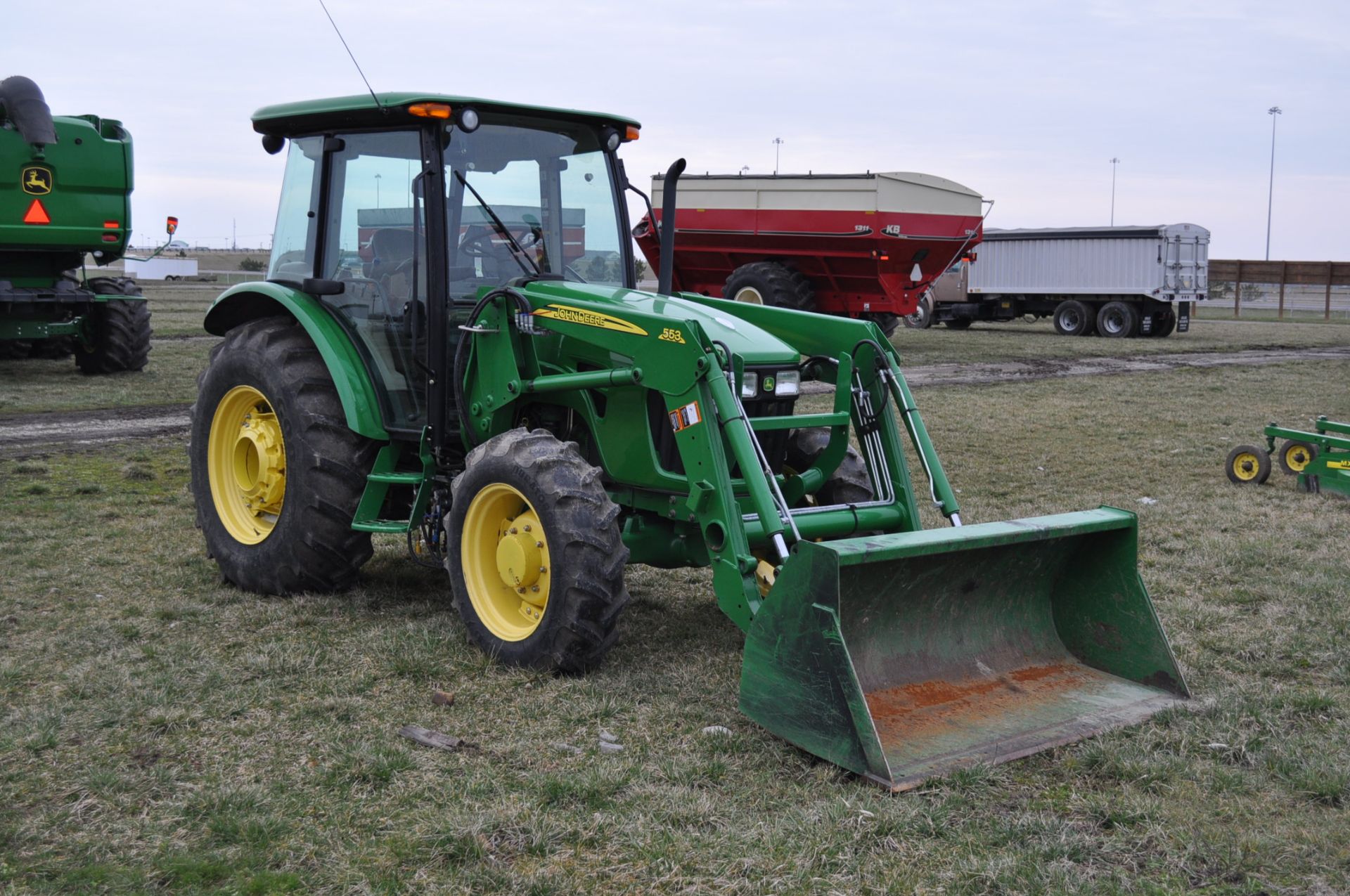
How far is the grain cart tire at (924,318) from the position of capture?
3100 centimetres

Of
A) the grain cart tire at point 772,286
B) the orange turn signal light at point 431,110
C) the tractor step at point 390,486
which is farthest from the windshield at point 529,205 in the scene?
the grain cart tire at point 772,286

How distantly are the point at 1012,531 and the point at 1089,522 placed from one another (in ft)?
1.37

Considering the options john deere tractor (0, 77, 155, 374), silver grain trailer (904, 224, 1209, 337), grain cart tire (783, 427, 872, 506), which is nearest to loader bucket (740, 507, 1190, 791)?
grain cart tire (783, 427, 872, 506)

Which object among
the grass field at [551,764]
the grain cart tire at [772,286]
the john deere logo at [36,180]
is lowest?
the grass field at [551,764]

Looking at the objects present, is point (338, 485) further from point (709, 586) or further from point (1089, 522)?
point (1089, 522)

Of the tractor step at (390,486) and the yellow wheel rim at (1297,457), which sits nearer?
the tractor step at (390,486)

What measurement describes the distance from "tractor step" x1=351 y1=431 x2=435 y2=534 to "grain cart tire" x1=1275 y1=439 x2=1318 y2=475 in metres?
6.83

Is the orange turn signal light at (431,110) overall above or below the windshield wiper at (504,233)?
above

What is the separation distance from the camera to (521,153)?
6020 millimetres

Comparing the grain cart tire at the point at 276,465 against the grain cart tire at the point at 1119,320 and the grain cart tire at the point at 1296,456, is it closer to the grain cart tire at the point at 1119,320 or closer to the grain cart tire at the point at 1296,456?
the grain cart tire at the point at 1296,456

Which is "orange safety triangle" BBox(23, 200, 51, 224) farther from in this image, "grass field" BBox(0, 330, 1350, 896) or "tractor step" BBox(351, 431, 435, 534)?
"tractor step" BBox(351, 431, 435, 534)

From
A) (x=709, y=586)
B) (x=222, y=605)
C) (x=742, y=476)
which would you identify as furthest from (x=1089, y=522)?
(x=222, y=605)

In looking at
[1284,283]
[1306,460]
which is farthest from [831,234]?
[1284,283]

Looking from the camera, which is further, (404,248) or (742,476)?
(404,248)
